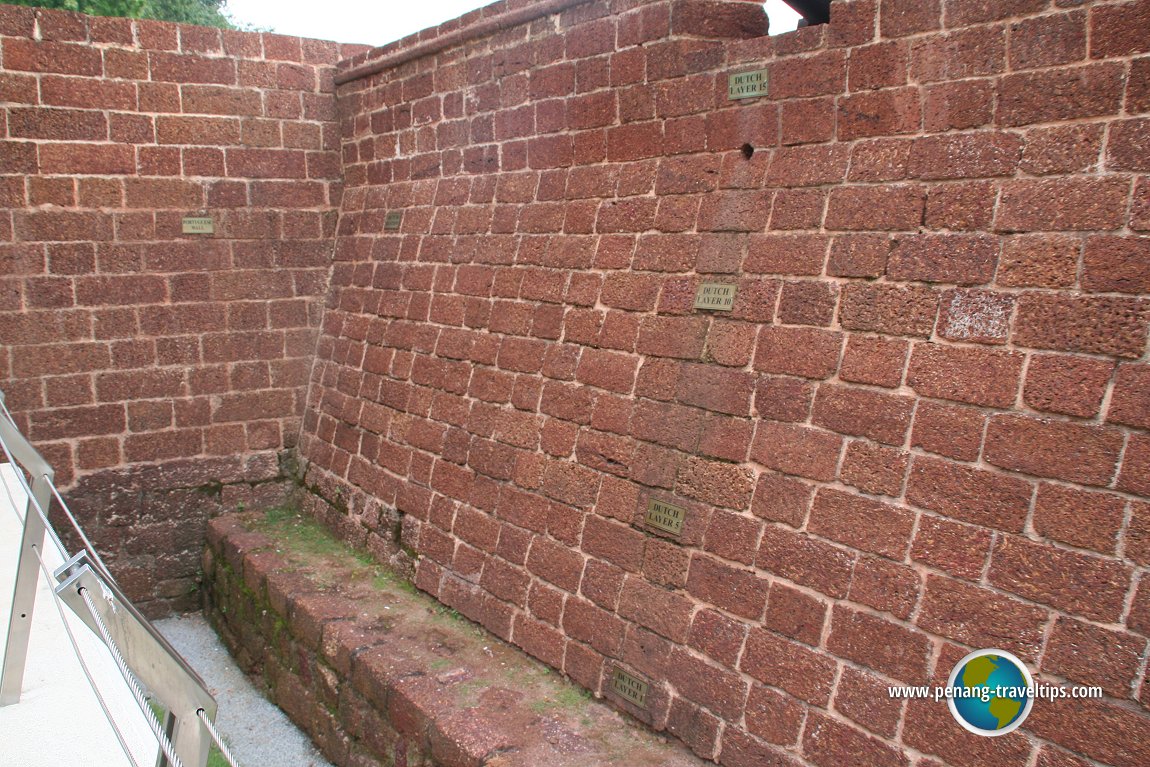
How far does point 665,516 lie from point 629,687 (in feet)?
2.32

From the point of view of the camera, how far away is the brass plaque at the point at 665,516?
371 cm

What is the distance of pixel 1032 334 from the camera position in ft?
9.09

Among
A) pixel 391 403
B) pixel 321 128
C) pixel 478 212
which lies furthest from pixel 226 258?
pixel 478 212

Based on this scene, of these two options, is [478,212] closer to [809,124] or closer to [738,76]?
[738,76]

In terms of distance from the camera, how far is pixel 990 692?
2668 millimetres

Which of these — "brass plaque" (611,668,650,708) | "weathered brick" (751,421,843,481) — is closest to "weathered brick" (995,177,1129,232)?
"weathered brick" (751,421,843,481)

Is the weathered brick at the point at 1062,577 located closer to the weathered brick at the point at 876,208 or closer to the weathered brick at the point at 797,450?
the weathered brick at the point at 797,450

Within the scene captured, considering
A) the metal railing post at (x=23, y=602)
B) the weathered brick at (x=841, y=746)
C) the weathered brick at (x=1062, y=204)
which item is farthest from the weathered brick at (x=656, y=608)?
the metal railing post at (x=23, y=602)

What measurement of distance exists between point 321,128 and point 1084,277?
5580 mm

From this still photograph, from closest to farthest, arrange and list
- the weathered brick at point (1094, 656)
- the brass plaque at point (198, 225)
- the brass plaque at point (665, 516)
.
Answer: the weathered brick at point (1094, 656), the brass plaque at point (665, 516), the brass plaque at point (198, 225)

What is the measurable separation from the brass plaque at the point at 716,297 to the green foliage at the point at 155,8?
10.7 metres

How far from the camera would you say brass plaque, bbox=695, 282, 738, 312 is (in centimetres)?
370

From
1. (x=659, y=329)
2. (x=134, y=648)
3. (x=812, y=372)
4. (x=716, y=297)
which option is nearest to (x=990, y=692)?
(x=812, y=372)

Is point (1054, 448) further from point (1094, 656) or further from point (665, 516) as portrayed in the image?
point (665, 516)
